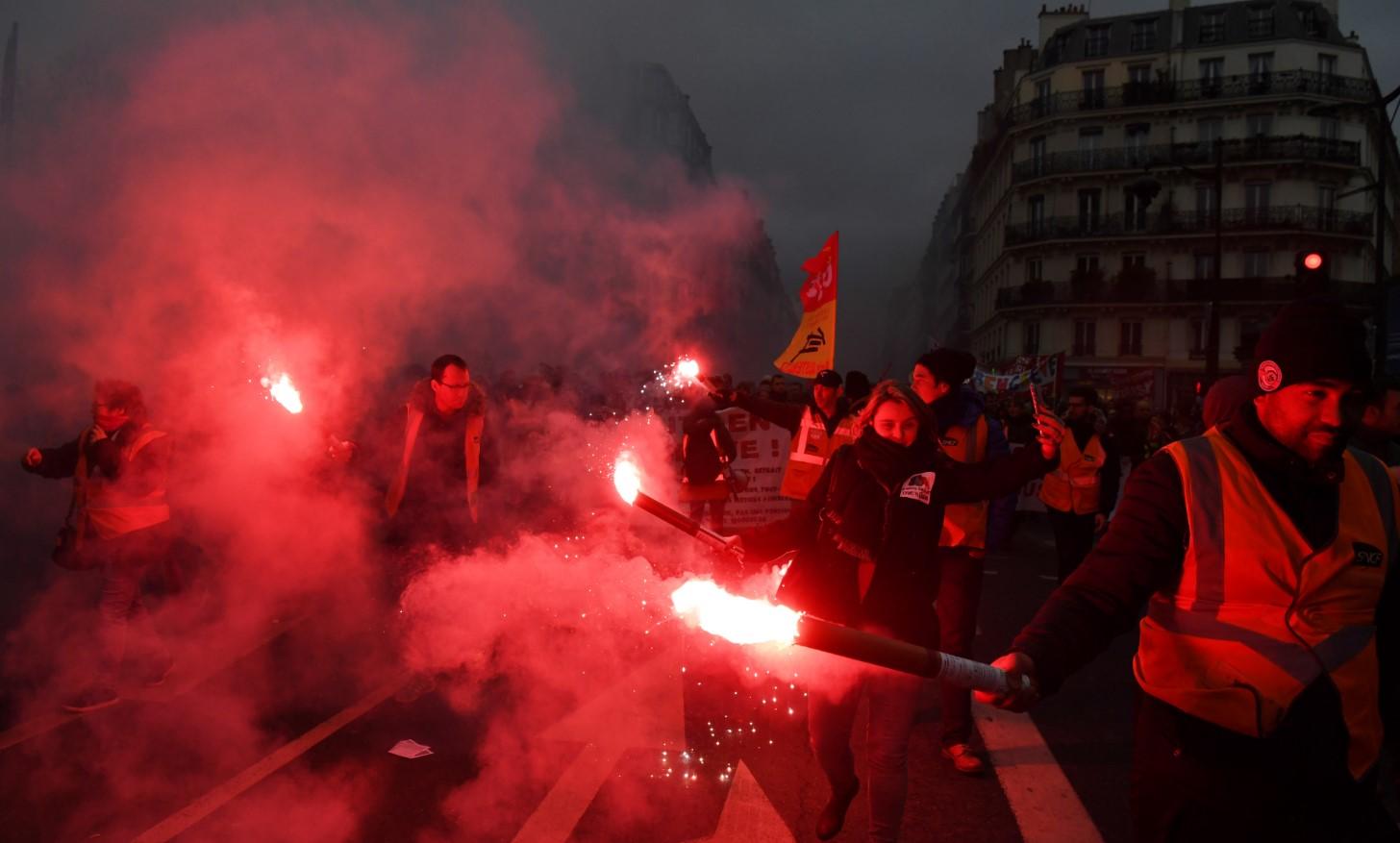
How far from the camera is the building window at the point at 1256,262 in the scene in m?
39.1

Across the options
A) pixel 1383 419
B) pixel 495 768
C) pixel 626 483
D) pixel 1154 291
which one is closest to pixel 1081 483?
pixel 1383 419

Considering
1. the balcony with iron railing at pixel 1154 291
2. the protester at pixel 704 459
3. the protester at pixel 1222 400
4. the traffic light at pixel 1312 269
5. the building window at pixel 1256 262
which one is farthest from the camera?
the building window at pixel 1256 262

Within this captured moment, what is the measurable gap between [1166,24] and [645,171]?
42534 millimetres

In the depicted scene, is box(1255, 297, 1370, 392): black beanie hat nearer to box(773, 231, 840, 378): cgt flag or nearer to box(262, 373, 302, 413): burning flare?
box(262, 373, 302, 413): burning flare

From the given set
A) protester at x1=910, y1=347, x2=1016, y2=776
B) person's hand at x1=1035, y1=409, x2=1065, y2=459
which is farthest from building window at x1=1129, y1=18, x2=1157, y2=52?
person's hand at x1=1035, y1=409, x2=1065, y2=459

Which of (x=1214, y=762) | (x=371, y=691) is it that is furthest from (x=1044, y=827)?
(x=371, y=691)

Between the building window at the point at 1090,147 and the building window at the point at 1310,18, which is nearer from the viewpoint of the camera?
the building window at the point at 1310,18

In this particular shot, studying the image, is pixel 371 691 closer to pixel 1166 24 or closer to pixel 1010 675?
pixel 1010 675

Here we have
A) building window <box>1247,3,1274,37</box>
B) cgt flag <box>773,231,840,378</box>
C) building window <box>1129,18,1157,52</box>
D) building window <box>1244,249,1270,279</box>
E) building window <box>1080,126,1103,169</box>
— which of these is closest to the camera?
cgt flag <box>773,231,840,378</box>

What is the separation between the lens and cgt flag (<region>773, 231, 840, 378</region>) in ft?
24.2

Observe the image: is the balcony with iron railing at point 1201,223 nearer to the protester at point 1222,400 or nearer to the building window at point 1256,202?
the building window at point 1256,202

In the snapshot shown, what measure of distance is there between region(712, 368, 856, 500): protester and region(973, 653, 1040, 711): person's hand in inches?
140

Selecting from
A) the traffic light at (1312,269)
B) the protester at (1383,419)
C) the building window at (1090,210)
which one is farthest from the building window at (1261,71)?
the protester at (1383,419)

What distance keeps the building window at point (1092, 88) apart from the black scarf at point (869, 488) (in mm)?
45105
